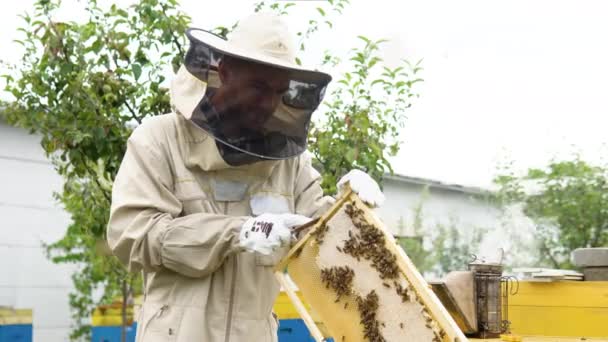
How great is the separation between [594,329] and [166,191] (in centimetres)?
282

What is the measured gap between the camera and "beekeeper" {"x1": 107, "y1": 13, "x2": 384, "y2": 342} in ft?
9.18

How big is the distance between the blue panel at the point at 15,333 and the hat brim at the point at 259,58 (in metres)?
4.78

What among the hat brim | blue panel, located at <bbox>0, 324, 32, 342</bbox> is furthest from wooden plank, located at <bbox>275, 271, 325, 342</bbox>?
blue panel, located at <bbox>0, 324, 32, 342</bbox>

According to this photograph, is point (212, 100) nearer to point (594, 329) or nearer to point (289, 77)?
point (289, 77)

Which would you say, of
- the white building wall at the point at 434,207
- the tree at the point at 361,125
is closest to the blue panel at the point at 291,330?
the tree at the point at 361,125

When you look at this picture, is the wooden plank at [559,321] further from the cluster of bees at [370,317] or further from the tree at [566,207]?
the tree at [566,207]

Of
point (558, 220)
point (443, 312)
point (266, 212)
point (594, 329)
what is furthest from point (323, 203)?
point (558, 220)

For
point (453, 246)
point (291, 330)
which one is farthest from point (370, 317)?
point (453, 246)

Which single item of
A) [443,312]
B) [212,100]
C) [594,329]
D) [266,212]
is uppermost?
[212,100]

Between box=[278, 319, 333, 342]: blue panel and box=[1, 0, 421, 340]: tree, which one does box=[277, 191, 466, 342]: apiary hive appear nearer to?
box=[1, 0, 421, 340]: tree

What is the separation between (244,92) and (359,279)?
27.8 inches

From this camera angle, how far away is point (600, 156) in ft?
29.7

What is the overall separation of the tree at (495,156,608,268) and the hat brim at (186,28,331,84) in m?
6.27

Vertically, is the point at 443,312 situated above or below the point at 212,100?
below
